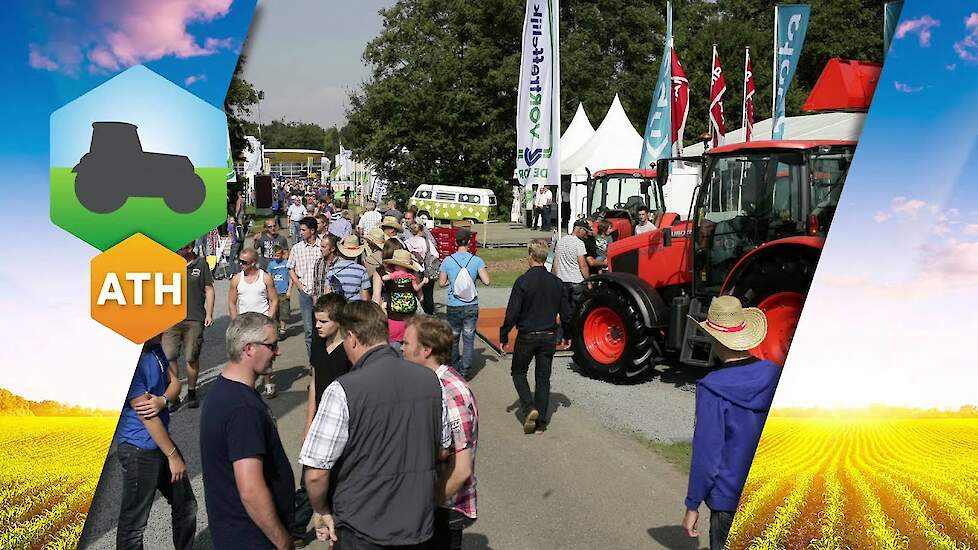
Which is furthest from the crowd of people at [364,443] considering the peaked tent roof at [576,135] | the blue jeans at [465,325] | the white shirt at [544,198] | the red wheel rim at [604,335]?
the peaked tent roof at [576,135]

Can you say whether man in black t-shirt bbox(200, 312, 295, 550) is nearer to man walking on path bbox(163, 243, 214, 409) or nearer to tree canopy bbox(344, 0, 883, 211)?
man walking on path bbox(163, 243, 214, 409)

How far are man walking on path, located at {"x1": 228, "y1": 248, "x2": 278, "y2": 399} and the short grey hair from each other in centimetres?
469

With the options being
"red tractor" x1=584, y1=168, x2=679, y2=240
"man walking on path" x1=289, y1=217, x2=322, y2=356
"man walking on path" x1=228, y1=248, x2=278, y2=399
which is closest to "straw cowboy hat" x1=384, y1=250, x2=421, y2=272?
"man walking on path" x1=228, y1=248, x2=278, y2=399

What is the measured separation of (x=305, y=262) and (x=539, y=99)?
15.5ft

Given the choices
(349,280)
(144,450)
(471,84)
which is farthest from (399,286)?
(471,84)

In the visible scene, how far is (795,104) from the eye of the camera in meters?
9.49

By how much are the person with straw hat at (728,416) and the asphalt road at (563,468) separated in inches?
78.1

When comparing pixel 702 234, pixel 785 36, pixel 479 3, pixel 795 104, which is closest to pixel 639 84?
pixel 479 3

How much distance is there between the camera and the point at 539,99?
38.4 ft

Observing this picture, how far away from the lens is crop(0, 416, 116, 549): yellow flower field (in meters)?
3.08

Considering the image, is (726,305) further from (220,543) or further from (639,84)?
(639,84)

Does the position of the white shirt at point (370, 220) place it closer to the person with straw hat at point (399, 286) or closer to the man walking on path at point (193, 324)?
the man walking on path at point (193, 324)

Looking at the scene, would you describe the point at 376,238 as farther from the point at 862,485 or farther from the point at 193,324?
the point at 862,485

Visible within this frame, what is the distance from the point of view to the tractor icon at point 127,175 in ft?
9.73
